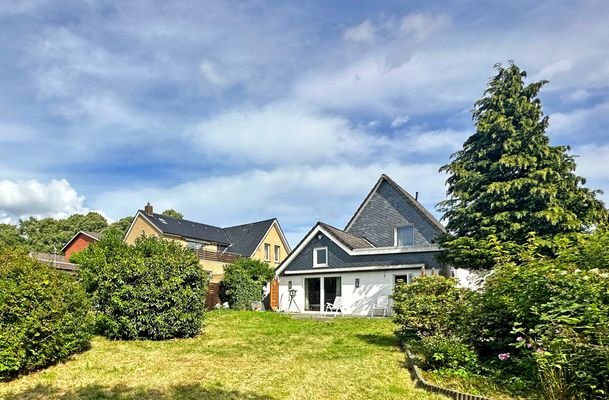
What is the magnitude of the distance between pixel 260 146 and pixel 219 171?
4703 mm

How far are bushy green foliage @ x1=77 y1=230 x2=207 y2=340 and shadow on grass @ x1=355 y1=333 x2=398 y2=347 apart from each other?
5.25m

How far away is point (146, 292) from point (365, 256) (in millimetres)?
13167

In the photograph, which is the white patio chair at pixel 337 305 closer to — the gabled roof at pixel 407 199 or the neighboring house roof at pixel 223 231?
the gabled roof at pixel 407 199

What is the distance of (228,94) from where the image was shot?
14586 millimetres

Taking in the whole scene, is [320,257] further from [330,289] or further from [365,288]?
[365,288]

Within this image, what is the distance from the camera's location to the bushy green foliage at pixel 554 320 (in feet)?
17.5

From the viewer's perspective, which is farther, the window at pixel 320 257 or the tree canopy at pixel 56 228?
the tree canopy at pixel 56 228

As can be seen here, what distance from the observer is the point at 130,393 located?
6.69 meters

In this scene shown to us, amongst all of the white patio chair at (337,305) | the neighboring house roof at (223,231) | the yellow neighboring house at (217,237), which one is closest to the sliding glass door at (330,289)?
the white patio chair at (337,305)

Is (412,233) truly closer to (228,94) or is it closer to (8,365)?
(228,94)

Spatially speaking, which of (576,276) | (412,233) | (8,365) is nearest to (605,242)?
(576,276)

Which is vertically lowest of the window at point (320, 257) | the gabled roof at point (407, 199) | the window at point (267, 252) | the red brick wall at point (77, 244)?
the window at point (320, 257)

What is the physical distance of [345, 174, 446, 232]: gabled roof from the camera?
74.2 feet

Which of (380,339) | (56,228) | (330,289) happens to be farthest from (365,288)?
(56,228)
